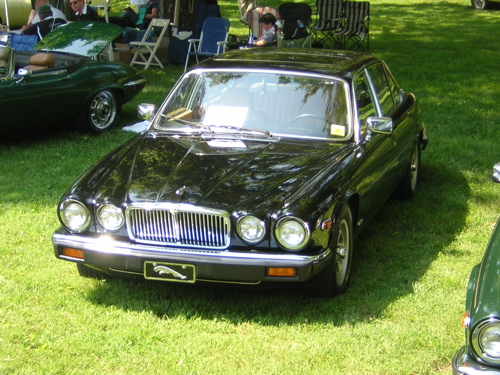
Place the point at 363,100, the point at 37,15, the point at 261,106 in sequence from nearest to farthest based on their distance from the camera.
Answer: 1. the point at 261,106
2. the point at 363,100
3. the point at 37,15

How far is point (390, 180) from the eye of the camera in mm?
6812

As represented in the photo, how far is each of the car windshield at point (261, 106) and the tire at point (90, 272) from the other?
4.29 feet

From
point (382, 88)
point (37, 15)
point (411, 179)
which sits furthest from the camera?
point (37, 15)

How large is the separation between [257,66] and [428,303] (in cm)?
240

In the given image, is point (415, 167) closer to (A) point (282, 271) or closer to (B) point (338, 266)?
(B) point (338, 266)

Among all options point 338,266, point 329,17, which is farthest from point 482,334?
point 329,17

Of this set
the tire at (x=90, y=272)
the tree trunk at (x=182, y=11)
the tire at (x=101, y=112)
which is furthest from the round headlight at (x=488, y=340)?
the tree trunk at (x=182, y=11)

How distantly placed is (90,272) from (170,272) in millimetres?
985

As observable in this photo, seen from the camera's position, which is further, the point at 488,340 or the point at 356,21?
the point at 356,21

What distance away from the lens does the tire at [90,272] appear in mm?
5777

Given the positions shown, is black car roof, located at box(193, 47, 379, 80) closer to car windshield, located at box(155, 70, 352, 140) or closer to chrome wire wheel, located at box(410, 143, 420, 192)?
car windshield, located at box(155, 70, 352, 140)

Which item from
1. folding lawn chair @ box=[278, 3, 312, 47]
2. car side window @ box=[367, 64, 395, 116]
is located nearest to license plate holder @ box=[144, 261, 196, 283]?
car side window @ box=[367, 64, 395, 116]

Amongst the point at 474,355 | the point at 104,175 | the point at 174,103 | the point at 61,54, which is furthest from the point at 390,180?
the point at 61,54

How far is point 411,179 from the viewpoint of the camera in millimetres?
7754
